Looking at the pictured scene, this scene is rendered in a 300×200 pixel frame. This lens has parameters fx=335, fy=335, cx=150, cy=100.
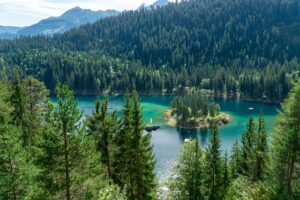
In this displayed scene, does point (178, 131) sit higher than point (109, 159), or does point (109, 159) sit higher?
point (109, 159)

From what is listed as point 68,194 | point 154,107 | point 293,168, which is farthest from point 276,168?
point 154,107

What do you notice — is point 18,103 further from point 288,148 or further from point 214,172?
point 288,148

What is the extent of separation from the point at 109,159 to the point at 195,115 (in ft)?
337

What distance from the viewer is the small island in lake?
138750 millimetres

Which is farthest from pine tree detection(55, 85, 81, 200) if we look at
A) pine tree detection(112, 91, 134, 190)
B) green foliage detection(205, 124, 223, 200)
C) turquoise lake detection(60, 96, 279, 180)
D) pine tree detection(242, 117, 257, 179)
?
turquoise lake detection(60, 96, 279, 180)

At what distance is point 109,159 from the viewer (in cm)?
4091

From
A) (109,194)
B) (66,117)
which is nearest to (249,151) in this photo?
(66,117)

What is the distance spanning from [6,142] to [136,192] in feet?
58.5

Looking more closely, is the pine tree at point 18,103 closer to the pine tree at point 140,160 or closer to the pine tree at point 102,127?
the pine tree at point 102,127

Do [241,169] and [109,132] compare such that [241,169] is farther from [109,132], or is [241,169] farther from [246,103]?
[246,103]

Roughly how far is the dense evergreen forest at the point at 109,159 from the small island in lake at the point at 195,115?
7618cm

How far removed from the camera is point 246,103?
633 feet

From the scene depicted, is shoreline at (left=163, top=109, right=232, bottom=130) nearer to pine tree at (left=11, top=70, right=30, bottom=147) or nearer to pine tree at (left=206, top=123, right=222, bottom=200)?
pine tree at (left=206, top=123, right=222, bottom=200)

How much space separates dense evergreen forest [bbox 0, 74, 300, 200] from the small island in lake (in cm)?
7618
